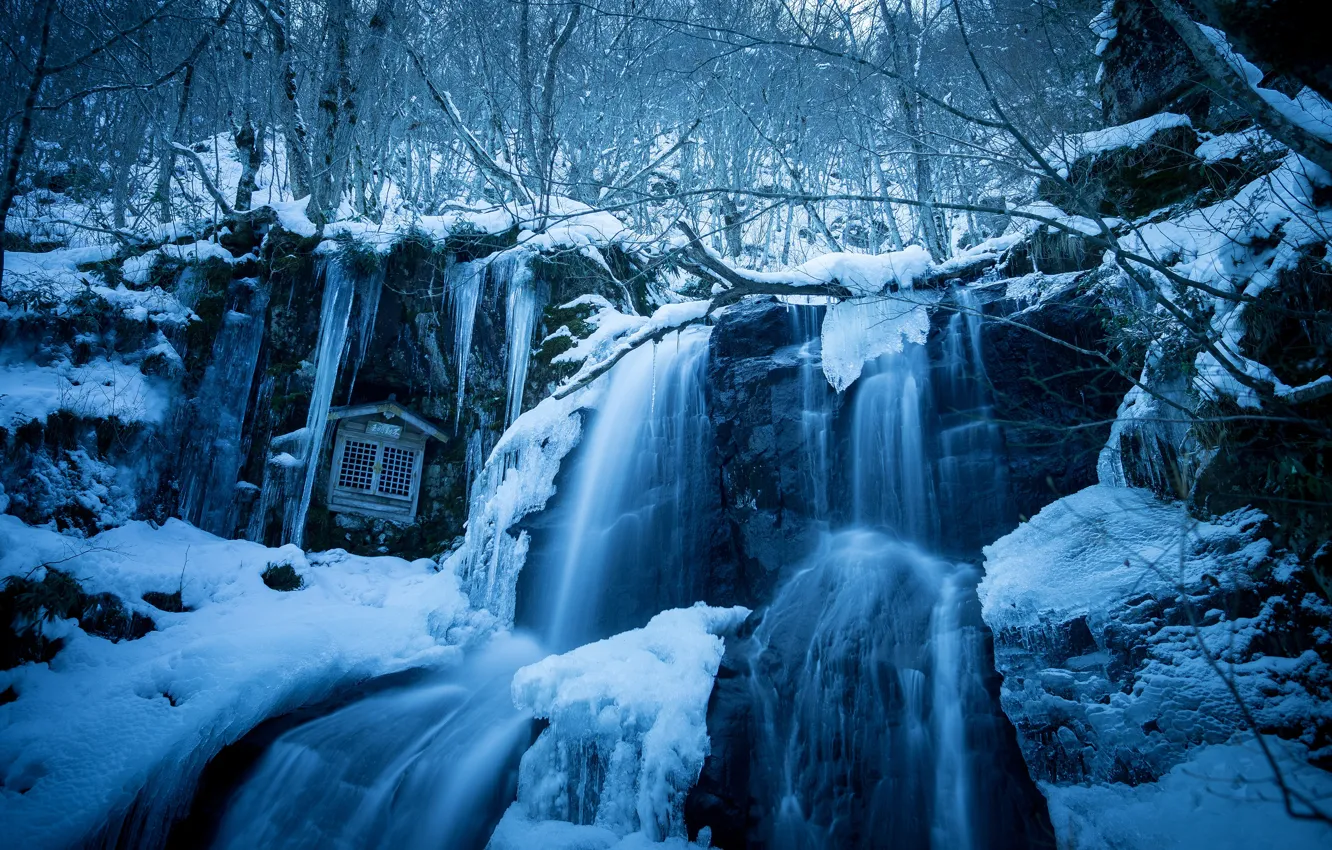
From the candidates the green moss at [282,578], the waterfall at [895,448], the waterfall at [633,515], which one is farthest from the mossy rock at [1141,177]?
the green moss at [282,578]

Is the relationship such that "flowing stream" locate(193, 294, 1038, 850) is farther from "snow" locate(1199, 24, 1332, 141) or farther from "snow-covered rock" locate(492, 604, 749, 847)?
"snow" locate(1199, 24, 1332, 141)

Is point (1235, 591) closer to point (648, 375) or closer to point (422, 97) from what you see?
point (648, 375)

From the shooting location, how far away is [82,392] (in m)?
6.93

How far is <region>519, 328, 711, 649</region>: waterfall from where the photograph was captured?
6.96 m

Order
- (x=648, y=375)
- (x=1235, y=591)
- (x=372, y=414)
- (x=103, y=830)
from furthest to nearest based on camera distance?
(x=372, y=414) → (x=648, y=375) → (x=103, y=830) → (x=1235, y=591)

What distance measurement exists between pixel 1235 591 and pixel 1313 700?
23.4 inches

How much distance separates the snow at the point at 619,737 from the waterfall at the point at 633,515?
162 cm

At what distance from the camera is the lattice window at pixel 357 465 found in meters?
9.40

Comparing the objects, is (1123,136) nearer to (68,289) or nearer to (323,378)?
(323,378)

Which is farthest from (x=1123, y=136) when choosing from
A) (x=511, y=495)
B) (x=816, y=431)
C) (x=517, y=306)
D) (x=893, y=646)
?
(x=517, y=306)

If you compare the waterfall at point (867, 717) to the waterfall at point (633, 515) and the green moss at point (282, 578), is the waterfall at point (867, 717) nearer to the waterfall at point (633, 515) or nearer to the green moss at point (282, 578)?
the waterfall at point (633, 515)

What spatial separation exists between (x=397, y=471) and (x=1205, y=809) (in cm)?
930

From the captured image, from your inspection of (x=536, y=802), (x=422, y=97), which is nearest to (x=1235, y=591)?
(x=536, y=802)

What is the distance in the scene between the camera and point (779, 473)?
262 inches
